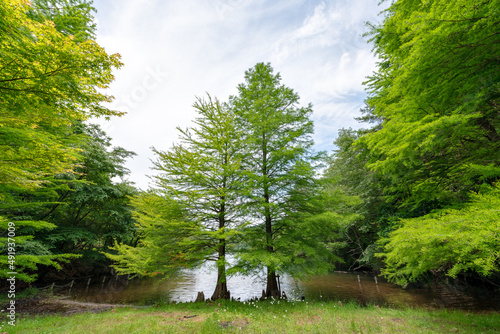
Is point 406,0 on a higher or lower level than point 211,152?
higher

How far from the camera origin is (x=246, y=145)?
37.7 feet

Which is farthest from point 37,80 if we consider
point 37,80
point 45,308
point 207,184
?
point 45,308

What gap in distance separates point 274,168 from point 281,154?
1.41 m

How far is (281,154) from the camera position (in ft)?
33.3

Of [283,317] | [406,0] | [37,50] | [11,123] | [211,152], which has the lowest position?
[283,317]

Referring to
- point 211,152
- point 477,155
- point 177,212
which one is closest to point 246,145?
point 211,152

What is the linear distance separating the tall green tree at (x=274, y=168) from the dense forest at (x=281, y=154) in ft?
0.28

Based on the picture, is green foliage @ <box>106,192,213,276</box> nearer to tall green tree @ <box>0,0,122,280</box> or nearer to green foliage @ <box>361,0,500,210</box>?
tall green tree @ <box>0,0,122,280</box>

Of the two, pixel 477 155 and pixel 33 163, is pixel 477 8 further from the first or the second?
pixel 33 163

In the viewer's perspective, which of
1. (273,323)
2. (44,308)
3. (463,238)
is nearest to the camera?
(463,238)

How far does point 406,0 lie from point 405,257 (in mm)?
7789

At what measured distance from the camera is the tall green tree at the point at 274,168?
9.75m

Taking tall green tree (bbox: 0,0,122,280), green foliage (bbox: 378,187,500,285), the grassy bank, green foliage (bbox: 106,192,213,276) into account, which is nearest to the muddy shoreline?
the grassy bank

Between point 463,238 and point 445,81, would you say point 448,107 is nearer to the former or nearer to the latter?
point 445,81
